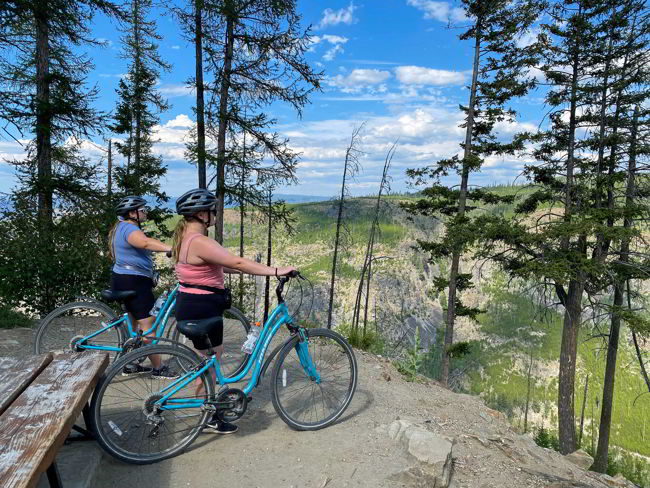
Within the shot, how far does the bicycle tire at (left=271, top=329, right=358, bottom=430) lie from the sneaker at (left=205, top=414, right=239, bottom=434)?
526 mm

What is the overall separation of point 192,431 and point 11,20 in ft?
39.5

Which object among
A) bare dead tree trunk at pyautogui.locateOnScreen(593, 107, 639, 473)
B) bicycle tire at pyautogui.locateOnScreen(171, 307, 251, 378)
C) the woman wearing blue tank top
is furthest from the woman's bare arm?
bare dead tree trunk at pyautogui.locateOnScreen(593, 107, 639, 473)

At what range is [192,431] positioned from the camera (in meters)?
4.35

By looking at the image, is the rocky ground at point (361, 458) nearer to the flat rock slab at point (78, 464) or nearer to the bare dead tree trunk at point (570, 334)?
the flat rock slab at point (78, 464)

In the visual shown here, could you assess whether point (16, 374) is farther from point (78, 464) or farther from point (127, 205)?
point (127, 205)

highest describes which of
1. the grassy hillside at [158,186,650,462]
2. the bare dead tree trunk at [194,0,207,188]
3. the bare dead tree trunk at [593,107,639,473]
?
the bare dead tree trunk at [194,0,207,188]

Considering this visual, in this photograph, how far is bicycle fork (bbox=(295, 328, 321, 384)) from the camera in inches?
187

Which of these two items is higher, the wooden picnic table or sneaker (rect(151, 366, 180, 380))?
the wooden picnic table

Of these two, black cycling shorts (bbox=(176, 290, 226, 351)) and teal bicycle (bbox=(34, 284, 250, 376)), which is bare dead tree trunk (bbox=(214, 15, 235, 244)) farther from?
black cycling shorts (bbox=(176, 290, 226, 351))

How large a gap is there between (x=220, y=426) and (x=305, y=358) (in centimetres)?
112

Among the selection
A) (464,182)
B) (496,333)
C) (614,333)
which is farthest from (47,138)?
(496,333)

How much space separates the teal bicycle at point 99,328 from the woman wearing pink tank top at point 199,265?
1.30 m

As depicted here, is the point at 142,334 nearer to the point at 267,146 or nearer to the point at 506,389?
the point at 267,146

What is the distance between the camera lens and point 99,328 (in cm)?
566
